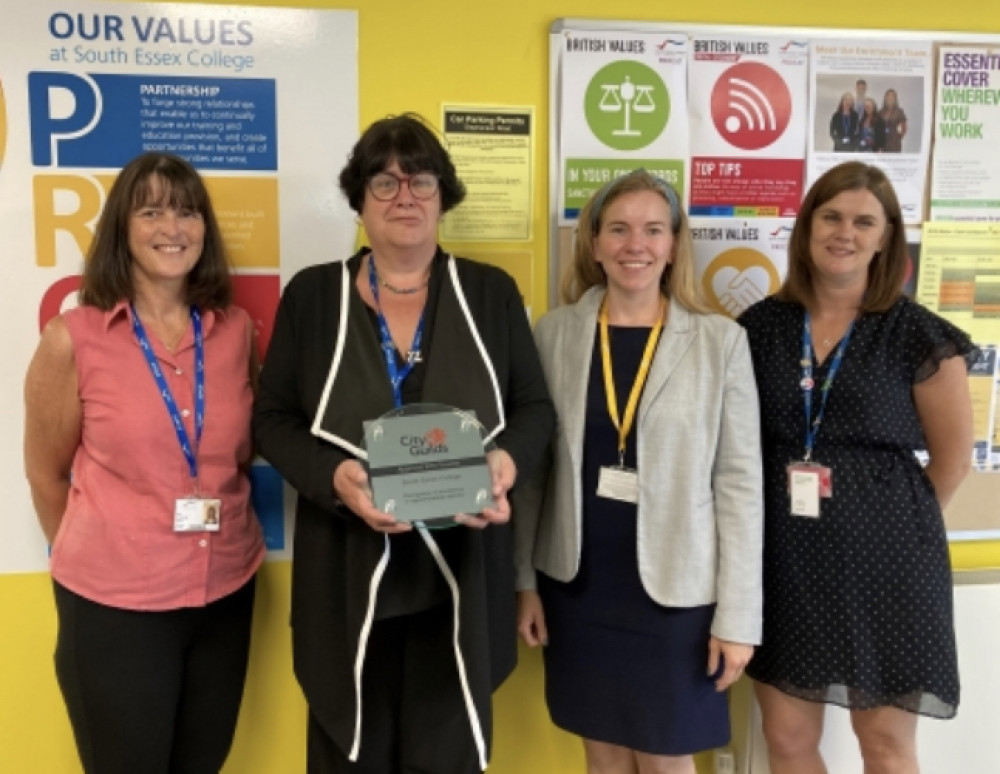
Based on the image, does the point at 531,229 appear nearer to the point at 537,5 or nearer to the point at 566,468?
the point at 537,5

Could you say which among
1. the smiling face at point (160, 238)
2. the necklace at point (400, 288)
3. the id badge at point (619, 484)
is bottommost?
the id badge at point (619, 484)

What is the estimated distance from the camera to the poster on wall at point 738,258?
2.05 meters

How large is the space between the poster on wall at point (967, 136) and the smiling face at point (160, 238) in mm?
1902

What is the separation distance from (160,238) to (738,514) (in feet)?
4.30

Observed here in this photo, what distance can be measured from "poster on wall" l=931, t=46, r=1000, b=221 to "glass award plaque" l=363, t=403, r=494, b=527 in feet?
5.14

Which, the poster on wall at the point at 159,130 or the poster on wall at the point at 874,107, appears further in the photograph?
the poster on wall at the point at 874,107

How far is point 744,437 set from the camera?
5.20 ft

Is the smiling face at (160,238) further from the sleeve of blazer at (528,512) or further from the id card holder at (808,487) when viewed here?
the id card holder at (808,487)

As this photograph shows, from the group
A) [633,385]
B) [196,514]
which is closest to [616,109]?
[633,385]

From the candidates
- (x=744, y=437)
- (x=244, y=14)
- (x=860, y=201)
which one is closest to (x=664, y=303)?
(x=744, y=437)

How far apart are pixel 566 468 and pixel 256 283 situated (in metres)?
0.94

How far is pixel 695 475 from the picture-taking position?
1556mm

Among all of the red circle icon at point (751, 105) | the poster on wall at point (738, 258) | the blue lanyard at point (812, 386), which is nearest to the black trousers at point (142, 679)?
the blue lanyard at point (812, 386)

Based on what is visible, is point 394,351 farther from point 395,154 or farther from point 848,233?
point 848,233
